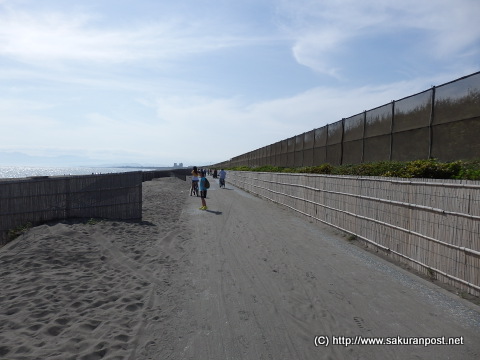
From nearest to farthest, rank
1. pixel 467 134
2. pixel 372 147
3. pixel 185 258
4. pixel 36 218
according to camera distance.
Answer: pixel 185 258 < pixel 467 134 < pixel 36 218 < pixel 372 147

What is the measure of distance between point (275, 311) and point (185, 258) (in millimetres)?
3485

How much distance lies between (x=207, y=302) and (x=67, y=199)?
7.39 m

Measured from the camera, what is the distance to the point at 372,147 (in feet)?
46.7

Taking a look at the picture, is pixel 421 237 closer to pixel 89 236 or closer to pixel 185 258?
pixel 185 258

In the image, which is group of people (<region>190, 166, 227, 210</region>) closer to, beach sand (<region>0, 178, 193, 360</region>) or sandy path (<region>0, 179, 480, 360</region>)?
beach sand (<region>0, 178, 193, 360</region>)

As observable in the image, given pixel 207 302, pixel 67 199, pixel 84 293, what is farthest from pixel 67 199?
pixel 207 302

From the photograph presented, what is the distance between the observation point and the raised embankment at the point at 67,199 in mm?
9523

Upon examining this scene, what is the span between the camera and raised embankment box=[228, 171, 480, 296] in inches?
222

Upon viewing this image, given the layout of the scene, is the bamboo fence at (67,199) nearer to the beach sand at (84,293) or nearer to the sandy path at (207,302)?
the beach sand at (84,293)

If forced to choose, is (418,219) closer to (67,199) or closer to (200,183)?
(67,199)

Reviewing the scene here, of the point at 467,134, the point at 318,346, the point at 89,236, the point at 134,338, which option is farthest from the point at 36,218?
the point at 467,134

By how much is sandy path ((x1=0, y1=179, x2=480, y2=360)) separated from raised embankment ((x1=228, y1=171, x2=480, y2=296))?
46 centimetres

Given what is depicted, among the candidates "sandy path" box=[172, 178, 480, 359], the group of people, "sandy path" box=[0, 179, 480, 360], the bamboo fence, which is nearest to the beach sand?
"sandy path" box=[0, 179, 480, 360]

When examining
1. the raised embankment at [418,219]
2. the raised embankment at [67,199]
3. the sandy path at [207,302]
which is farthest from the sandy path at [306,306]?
the raised embankment at [67,199]
